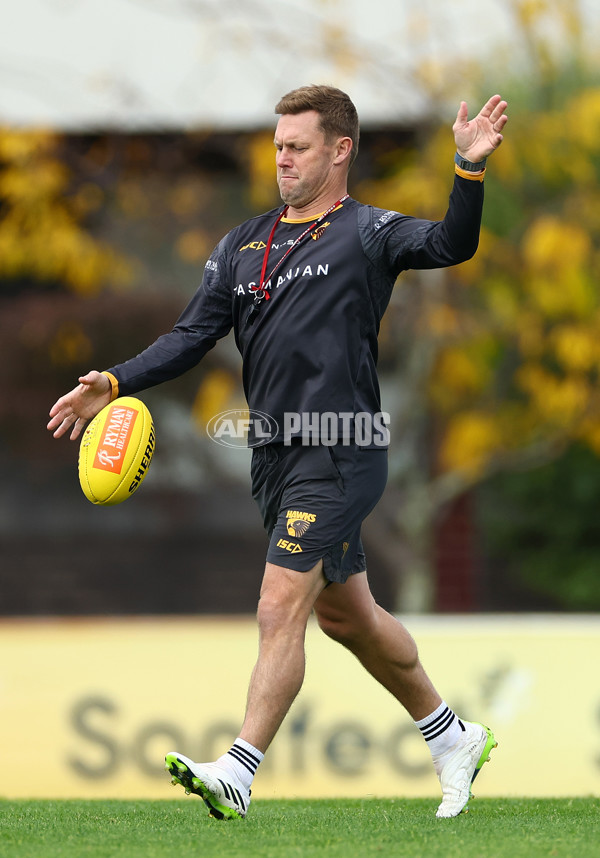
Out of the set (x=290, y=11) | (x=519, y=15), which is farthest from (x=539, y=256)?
(x=290, y=11)

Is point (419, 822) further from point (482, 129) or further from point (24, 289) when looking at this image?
point (24, 289)

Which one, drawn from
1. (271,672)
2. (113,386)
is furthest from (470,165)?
(271,672)

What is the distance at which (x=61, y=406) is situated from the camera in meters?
4.31

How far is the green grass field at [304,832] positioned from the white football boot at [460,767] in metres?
0.06

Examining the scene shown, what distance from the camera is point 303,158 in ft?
14.5

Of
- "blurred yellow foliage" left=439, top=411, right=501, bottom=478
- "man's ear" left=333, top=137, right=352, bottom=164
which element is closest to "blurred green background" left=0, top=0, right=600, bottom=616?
"blurred yellow foliage" left=439, top=411, right=501, bottom=478

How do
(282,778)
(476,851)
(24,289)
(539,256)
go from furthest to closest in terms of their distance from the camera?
(24,289) < (539,256) < (282,778) < (476,851)

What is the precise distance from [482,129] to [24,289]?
311 inches

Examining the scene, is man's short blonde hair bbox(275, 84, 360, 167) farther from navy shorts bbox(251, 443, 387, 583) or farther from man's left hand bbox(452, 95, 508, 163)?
navy shorts bbox(251, 443, 387, 583)

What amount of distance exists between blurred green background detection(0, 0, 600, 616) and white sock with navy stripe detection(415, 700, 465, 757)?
17.7 ft

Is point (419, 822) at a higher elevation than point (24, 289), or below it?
below

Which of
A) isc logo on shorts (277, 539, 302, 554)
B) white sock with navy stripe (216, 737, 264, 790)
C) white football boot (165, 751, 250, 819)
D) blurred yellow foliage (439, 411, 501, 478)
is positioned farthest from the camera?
blurred yellow foliage (439, 411, 501, 478)

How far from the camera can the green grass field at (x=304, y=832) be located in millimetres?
3564

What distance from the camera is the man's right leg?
3982 mm
